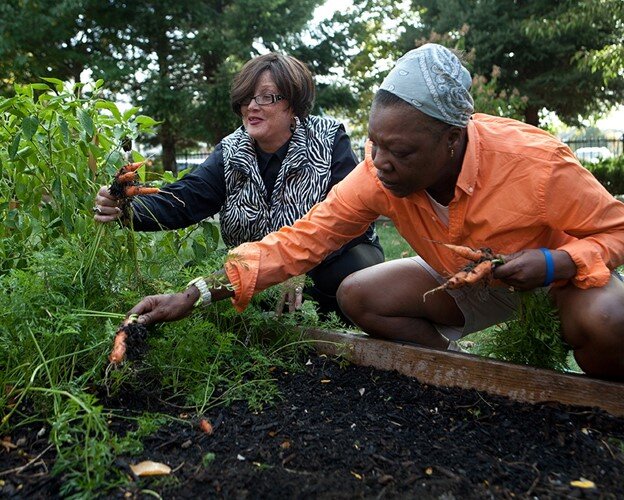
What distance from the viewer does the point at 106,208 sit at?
7.84ft

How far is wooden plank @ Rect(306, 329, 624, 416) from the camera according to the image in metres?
2.20

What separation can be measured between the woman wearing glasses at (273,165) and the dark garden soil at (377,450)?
1.09 metres

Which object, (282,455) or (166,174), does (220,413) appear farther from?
(166,174)

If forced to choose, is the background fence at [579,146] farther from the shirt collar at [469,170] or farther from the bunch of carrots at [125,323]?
the shirt collar at [469,170]

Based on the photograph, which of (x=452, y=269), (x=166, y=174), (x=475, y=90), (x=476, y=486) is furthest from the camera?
(x=475, y=90)

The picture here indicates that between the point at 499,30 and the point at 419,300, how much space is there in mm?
15721

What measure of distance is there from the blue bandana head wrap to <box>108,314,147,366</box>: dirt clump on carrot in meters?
1.06

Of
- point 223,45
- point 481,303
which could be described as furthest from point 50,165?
point 223,45

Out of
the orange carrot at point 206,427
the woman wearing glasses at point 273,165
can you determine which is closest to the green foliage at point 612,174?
the woman wearing glasses at point 273,165

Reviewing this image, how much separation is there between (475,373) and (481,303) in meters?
0.36

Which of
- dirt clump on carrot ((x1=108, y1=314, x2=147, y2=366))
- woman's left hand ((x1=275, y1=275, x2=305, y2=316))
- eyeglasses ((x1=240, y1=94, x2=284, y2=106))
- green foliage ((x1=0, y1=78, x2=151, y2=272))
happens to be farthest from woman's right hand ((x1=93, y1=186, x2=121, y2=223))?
eyeglasses ((x1=240, y1=94, x2=284, y2=106))

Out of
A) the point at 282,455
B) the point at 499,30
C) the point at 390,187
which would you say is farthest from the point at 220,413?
the point at 499,30

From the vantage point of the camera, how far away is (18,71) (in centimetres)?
1416

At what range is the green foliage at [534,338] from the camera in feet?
7.52
